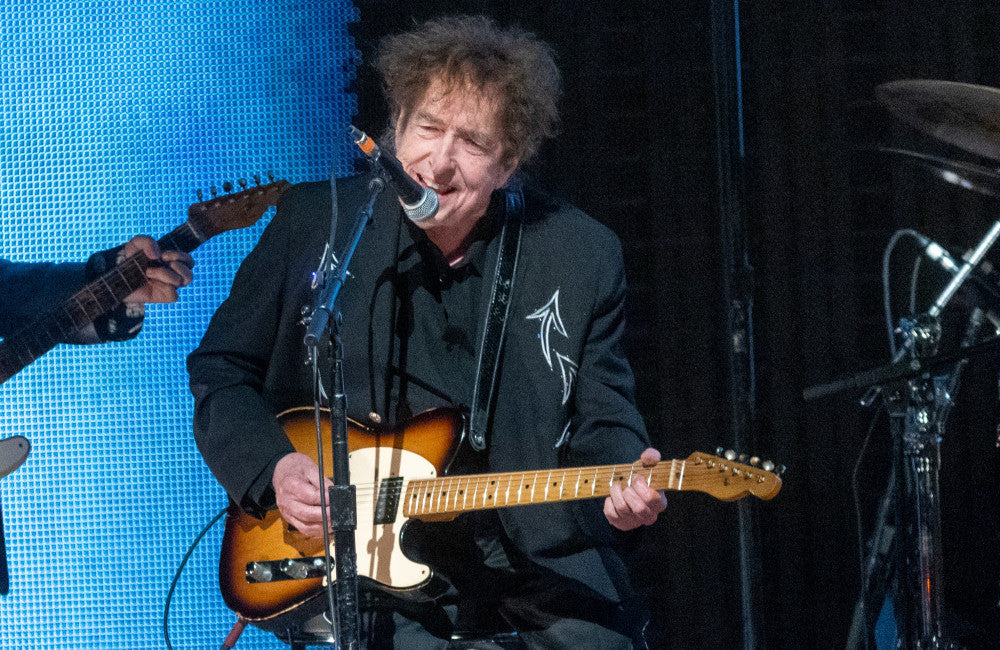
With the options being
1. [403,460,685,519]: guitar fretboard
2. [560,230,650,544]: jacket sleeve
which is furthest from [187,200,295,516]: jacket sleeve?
[560,230,650,544]: jacket sleeve

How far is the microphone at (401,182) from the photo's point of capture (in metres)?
1.73

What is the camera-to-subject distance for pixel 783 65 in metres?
3.14

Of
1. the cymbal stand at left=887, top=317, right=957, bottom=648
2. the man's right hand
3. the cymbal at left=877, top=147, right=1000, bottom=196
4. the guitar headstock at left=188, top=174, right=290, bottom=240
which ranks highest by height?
the guitar headstock at left=188, top=174, right=290, bottom=240

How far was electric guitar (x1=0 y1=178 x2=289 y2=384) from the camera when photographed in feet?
9.43

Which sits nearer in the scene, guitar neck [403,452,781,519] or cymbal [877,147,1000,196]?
guitar neck [403,452,781,519]

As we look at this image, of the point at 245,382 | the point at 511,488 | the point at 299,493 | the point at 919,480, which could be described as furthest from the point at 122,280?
the point at 919,480

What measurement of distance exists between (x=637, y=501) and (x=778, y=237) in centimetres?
143

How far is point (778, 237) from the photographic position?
314 centimetres

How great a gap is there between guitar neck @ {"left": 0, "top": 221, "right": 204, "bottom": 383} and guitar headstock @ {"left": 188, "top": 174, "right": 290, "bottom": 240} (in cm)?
4

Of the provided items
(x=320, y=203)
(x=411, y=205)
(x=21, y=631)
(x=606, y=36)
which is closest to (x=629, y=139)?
(x=606, y=36)

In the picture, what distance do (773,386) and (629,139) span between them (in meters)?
0.94

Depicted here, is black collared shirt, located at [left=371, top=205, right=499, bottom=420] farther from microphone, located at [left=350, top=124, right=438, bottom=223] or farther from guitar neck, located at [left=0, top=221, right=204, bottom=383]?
guitar neck, located at [left=0, top=221, right=204, bottom=383]

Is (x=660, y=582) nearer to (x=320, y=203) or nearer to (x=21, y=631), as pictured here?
(x=320, y=203)

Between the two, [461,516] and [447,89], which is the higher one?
[447,89]
